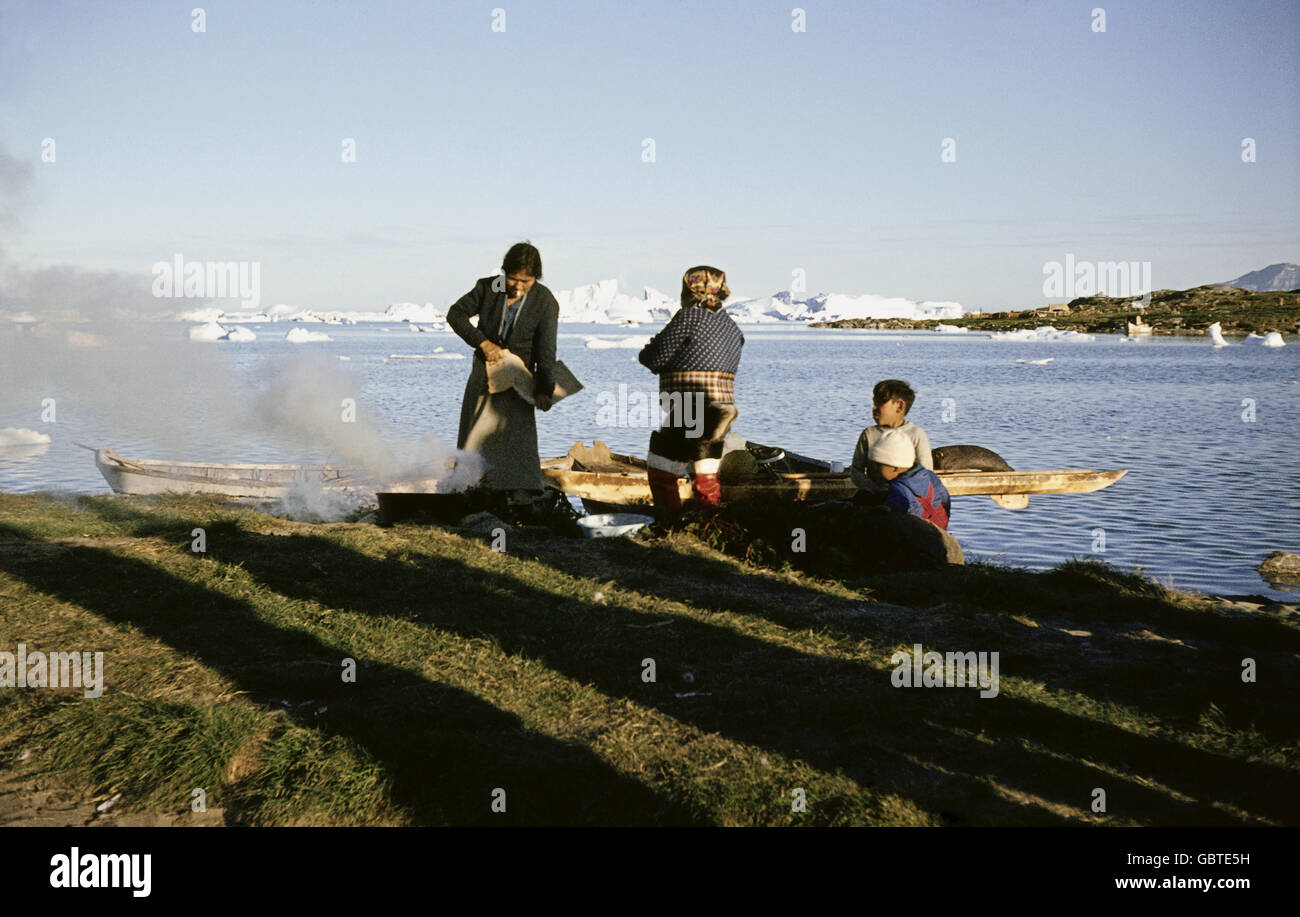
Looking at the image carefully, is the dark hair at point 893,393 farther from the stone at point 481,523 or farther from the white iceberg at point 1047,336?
the white iceberg at point 1047,336

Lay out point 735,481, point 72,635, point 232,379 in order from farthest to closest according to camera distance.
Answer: point 232,379, point 735,481, point 72,635

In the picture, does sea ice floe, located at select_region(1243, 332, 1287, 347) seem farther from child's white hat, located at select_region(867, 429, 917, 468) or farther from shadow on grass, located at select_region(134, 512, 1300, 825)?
shadow on grass, located at select_region(134, 512, 1300, 825)

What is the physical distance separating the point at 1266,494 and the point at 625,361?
7677 centimetres

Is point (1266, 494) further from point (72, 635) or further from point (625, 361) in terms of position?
point (625, 361)

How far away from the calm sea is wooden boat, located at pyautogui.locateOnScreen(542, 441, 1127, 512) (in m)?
1.29

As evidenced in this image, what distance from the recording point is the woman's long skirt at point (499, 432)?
1132 centimetres

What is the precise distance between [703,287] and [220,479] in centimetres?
948

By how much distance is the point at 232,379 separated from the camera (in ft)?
65.1

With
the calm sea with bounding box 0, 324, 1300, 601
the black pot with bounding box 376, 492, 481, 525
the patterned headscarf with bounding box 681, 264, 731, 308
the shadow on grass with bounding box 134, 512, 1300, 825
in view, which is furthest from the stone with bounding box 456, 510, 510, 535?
the calm sea with bounding box 0, 324, 1300, 601

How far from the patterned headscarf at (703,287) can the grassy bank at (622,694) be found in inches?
105

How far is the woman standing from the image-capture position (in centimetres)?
1105

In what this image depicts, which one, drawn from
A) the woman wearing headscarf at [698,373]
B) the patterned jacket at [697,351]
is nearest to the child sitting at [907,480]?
the woman wearing headscarf at [698,373]

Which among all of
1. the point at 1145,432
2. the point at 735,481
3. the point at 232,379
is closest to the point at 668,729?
the point at 735,481

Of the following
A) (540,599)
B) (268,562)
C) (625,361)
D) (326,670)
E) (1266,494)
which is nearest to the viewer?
(326,670)
